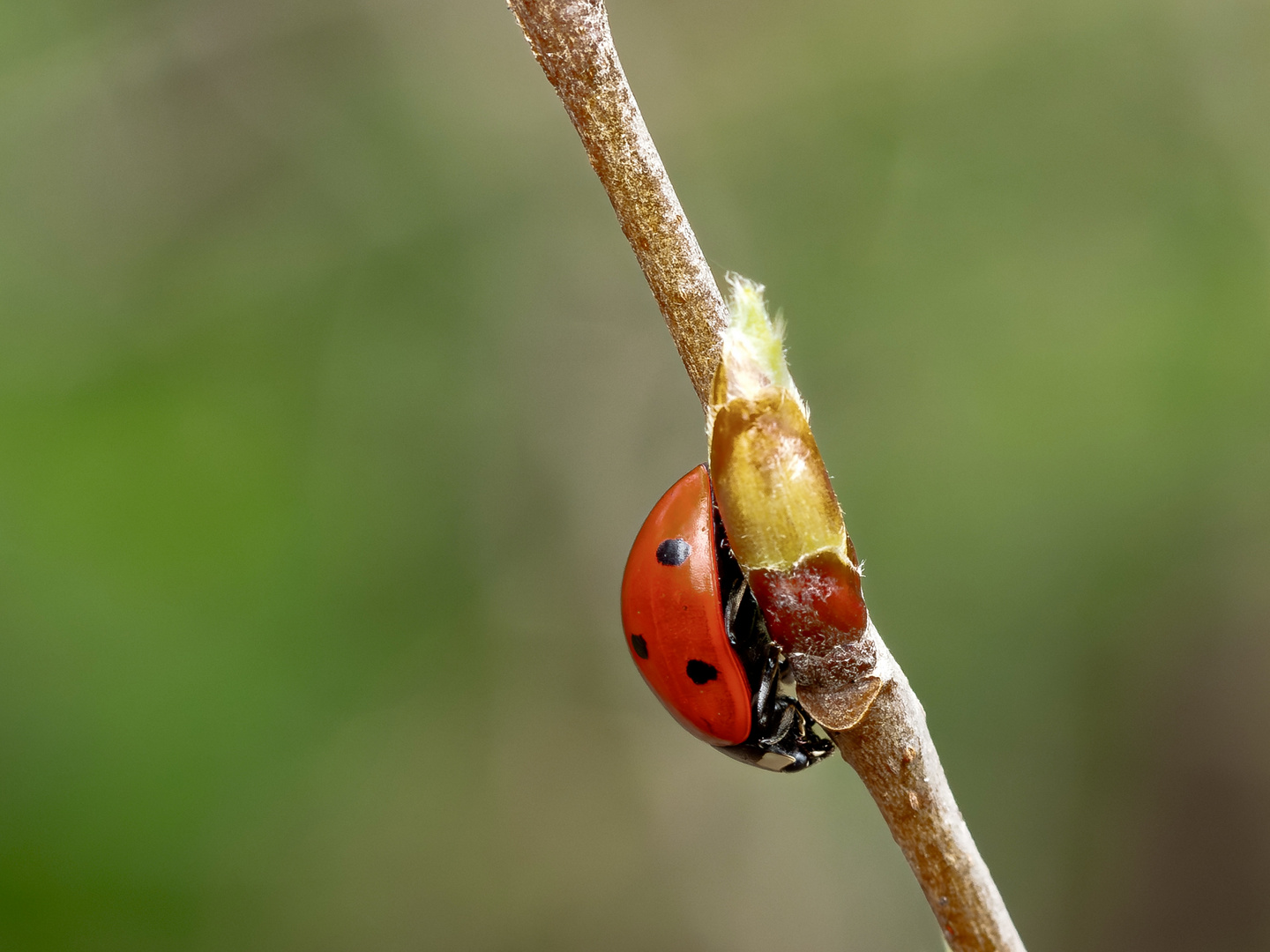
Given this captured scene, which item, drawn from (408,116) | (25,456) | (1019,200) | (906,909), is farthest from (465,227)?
(906,909)

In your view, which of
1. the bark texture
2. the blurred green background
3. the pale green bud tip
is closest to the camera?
the pale green bud tip

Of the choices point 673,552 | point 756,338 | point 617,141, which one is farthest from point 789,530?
point 673,552

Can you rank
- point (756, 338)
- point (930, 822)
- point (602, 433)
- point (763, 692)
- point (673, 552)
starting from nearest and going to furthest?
point (756, 338)
point (930, 822)
point (673, 552)
point (763, 692)
point (602, 433)

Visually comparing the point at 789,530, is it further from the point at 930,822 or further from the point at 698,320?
the point at 930,822

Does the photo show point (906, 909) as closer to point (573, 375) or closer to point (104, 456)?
point (573, 375)

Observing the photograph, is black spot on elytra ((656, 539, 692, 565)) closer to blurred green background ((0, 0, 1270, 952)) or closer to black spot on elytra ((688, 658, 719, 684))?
black spot on elytra ((688, 658, 719, 684))

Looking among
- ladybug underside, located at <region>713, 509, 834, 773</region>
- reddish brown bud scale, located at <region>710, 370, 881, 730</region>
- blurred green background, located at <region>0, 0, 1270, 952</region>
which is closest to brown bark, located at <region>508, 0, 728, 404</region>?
reddish brown bud scale, located at <region>710, 370, 881, 730</region>

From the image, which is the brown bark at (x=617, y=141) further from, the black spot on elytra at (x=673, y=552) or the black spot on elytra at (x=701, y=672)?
the black spot on elytra at (x=701, y=672)
